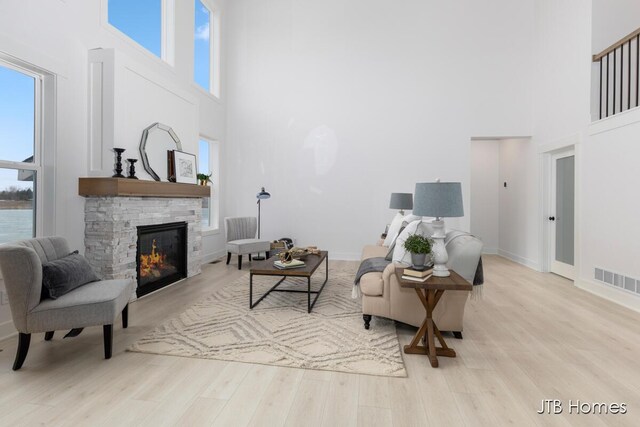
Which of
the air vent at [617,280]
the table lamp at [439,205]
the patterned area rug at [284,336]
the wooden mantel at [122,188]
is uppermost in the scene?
the wooden mantel at [122,188]

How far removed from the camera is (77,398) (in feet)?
6.30

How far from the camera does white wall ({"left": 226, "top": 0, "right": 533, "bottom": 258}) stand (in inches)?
238

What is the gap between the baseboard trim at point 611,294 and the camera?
3515mm

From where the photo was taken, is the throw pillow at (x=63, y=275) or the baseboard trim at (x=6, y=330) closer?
the throw pillow at (x=63, y=275)

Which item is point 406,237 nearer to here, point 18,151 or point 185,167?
point 185,167

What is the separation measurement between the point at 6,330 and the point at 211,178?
4071 mm

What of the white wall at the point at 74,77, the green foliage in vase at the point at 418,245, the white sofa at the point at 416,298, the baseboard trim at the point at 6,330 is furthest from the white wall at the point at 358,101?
the baseboard trim at the point at 6,330

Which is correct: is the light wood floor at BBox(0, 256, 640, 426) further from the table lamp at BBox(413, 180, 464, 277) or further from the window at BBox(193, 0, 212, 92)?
the window at BBox(193, 0, 212, 92)

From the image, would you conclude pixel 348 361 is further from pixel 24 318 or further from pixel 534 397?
pixel 24 318

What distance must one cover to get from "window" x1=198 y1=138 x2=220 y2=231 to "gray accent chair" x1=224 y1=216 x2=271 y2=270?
0.65 m

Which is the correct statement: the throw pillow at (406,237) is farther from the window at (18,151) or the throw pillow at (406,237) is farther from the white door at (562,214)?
the window at (18,151)

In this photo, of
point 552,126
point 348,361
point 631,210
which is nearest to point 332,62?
point 552,126

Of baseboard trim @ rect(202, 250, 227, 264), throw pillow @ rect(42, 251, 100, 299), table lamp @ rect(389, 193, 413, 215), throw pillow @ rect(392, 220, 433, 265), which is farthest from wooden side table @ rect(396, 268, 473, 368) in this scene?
baseboard trim @ rect(202, 250, 227, 264)

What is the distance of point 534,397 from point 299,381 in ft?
4.65
